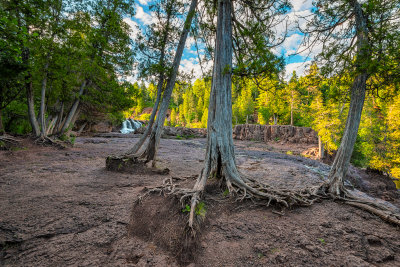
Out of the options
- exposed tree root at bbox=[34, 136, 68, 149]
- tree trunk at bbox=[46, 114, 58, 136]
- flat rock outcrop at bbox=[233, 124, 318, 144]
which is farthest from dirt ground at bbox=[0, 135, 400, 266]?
flat rock outcrop at bbox=[233, 124, 318, 144]

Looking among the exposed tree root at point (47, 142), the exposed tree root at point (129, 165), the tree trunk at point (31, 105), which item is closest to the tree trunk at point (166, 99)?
the exposed tree root at point (129, 165)

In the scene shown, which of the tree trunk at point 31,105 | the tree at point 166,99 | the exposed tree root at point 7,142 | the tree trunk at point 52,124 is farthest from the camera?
the tree trunk at point 52,124

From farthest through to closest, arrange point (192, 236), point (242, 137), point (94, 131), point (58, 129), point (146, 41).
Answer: point (242, 137)
point (94, 131)
point (58, 129)
point (146, 41)
point (192, 236)

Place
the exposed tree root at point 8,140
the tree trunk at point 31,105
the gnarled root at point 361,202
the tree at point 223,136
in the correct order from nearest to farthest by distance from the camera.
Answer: the gnarled root at point 361,202, the tree at point 223,136, the exposed tree root at point 8,140, the tree trunk at point 31,105

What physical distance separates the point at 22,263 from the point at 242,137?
27.0m

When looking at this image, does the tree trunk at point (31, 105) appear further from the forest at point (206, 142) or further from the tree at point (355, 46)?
the tree at point (355, 46)

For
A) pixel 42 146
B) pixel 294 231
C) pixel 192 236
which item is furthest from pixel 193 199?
pixel 42 146

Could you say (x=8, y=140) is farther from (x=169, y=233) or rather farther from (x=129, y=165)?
(x=169, y=233)

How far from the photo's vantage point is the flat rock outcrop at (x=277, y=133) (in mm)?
24375

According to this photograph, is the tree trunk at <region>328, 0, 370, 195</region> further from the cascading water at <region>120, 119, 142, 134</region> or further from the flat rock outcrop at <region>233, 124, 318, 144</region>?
the cascading water at <region>120, 119, 142, 134</region>

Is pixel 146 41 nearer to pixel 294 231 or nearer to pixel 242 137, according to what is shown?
pixel 294 231

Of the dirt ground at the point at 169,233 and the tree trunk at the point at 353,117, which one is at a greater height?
the tree trunk at the point at 353,117

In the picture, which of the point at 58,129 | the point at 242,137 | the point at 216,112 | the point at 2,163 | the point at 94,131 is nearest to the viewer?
the point at 216,112

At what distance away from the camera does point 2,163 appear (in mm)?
6195
